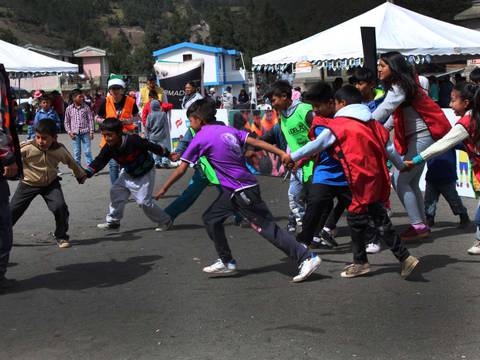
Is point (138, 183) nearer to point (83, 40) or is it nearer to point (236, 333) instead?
point (236, 333)

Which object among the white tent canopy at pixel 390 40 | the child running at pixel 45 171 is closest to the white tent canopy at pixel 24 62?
the white tent canopy at pixel 390 40

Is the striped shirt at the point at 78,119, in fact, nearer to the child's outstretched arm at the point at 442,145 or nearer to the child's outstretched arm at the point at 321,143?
the child's outstretched arm at the point at 442,145

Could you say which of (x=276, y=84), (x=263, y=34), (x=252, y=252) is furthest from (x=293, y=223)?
(x=263, y=34)

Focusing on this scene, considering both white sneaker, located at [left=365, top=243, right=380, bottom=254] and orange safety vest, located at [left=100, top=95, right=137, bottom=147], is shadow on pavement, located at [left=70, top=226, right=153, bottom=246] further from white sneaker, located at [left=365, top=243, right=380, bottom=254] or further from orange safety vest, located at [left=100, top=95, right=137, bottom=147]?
orange safety vest, located at [left=100, top=95, right=137, bottom=147]

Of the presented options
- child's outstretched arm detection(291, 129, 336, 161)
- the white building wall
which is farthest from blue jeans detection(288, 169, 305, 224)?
the white building wall

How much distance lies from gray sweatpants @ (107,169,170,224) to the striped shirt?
6541mm

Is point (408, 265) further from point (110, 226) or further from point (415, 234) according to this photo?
point (110, 226)

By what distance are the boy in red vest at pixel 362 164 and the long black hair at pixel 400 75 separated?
4.11 ft

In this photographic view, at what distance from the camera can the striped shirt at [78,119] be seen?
1515cm

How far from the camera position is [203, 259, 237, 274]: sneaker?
21.6 feet

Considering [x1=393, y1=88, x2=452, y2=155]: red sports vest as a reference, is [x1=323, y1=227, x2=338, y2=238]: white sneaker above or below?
below

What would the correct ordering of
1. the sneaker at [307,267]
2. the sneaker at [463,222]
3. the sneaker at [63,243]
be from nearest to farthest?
the sneaker at [307,267]
the sneaker at [63,243]
the sneaker at [463,222]

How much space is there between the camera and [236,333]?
4.99 m

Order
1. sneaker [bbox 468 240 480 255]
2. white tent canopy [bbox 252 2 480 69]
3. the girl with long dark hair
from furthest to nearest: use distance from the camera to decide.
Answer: white tent canopy [bbox 252 2 480 69]
the girl with long dark hair
sneaker [bbox 468 240 480 255]
